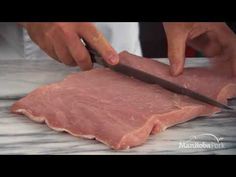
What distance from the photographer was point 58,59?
153cm

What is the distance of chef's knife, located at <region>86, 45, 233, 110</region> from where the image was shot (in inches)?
55.7

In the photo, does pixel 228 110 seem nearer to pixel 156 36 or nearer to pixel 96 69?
pixel 156 36

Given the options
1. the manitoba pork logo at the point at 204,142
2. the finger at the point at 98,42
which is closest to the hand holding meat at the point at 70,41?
the finger at the point at 98,42

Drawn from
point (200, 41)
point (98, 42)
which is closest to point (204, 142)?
point (200, 41)

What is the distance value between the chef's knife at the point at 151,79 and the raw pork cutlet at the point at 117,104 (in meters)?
0.01

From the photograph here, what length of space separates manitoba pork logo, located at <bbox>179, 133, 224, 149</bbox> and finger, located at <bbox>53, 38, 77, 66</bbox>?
0.40m

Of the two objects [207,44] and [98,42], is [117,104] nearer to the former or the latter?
[98,42]

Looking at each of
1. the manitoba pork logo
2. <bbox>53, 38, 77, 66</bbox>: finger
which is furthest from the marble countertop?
<bbox>53, 38, 77, 66</bbox>: finger

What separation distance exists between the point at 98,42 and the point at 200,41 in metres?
0.26

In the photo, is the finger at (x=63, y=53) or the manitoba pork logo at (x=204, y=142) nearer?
the manitoba pork logo at (x=204, y=142)

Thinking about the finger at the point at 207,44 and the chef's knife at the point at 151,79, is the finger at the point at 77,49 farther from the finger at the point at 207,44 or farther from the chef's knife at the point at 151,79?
the finger at the point at 207,44

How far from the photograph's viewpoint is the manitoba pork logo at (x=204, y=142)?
138 centimetres

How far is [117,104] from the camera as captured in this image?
1.38 metres
